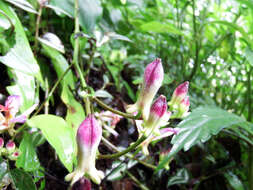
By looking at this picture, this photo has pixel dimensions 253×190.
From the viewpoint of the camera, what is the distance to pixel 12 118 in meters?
0.33

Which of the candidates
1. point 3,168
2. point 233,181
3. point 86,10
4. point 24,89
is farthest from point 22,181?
point 233,181

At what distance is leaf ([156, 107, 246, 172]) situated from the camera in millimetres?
263

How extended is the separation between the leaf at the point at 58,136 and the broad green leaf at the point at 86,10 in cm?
26

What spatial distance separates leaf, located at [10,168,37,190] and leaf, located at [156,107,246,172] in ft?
0.47

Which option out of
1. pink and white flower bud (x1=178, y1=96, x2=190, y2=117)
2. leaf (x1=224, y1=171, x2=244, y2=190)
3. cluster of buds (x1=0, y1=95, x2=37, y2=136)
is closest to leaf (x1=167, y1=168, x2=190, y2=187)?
leaf (x1=224, y1=171, x2=244, y2=190)

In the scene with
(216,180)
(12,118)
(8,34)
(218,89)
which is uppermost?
(8,34)

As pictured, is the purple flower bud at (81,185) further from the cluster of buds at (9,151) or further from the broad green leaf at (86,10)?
the broad green leaf at (86,10)

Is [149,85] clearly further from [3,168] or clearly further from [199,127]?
[3,168]

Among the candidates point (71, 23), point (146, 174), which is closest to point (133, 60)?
point (71, 23)

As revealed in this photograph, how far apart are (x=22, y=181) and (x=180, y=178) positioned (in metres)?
0.40

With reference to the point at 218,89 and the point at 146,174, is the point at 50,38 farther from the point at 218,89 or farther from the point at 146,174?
the point at 218,89

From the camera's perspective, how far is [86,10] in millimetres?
527

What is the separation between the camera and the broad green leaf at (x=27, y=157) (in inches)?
12.7

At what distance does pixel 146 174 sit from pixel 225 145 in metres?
0.23
